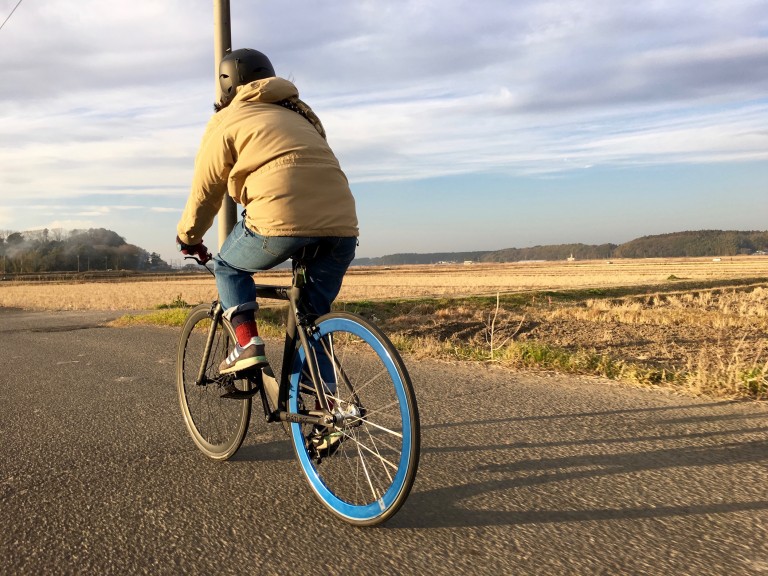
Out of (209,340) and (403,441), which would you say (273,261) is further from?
(403,441)

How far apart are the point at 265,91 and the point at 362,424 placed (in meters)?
1.56

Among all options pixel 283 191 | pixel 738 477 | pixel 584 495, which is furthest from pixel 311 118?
pixel 738 477

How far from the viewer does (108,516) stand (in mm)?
2568

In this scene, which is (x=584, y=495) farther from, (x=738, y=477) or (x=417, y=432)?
(x=417, y=432)

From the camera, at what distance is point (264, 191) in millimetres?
2631

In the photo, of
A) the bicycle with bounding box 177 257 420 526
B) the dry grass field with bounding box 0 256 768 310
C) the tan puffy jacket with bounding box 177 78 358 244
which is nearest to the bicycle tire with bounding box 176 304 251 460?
the bicycle with bounding box 177 257 420 526

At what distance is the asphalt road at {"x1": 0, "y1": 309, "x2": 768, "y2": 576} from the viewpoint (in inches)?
85.7

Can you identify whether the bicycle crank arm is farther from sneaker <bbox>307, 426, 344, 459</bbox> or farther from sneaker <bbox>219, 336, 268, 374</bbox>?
sneaker <bbox>219, 336, 268, 374</bbox>

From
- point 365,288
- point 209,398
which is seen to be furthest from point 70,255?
point 209,398

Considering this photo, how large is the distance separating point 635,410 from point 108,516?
3.19 m

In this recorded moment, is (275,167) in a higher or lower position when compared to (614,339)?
higher

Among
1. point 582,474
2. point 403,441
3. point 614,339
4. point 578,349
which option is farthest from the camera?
point 614,339

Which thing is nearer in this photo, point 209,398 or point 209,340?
point 209,340

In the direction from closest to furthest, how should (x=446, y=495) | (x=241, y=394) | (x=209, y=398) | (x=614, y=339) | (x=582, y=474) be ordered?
(x=446, y=495), (x=582, y=474), (x=241, y=394), (x=209, y=398), (x=614, y=339)
